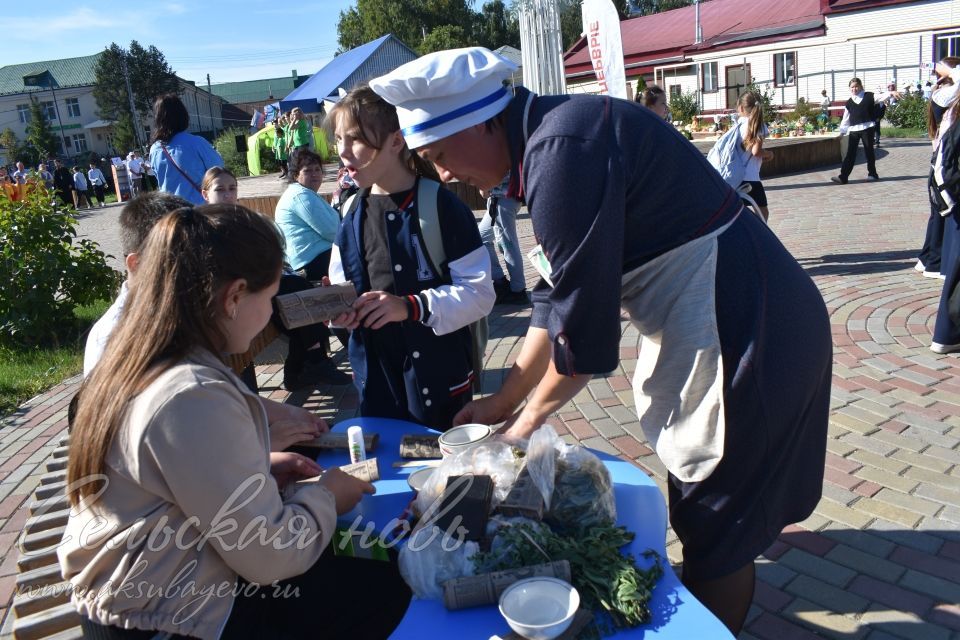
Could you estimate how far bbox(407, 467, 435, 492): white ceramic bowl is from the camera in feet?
7.02

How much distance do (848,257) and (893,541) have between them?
18.5 feet

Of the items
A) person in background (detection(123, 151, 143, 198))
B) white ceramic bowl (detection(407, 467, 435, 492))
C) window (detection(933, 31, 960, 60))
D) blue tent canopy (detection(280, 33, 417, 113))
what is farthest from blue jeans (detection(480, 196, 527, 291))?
window (detection(933, 31, 960, 60))

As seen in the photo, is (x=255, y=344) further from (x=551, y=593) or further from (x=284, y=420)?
(x=551, y=593)

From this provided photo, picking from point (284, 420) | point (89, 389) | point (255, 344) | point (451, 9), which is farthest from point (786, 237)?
point (451, 9)

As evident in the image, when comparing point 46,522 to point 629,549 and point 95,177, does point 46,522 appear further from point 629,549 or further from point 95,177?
point 95,177

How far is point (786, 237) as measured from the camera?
30.5ft

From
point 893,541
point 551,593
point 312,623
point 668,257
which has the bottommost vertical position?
point 893,541

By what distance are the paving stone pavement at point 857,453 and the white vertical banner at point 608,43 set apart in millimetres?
3060

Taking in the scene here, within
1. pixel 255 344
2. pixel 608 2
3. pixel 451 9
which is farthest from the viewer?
pixel 451 9

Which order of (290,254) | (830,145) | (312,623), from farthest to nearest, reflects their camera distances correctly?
(830,145), (290,254), (312,623)

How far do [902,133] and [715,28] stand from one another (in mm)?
16810

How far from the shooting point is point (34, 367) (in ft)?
21.4

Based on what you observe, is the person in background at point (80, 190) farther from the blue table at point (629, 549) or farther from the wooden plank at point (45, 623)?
the blue table at point (629, 549)

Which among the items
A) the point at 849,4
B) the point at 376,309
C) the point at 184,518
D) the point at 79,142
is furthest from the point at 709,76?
the point at 79,142
